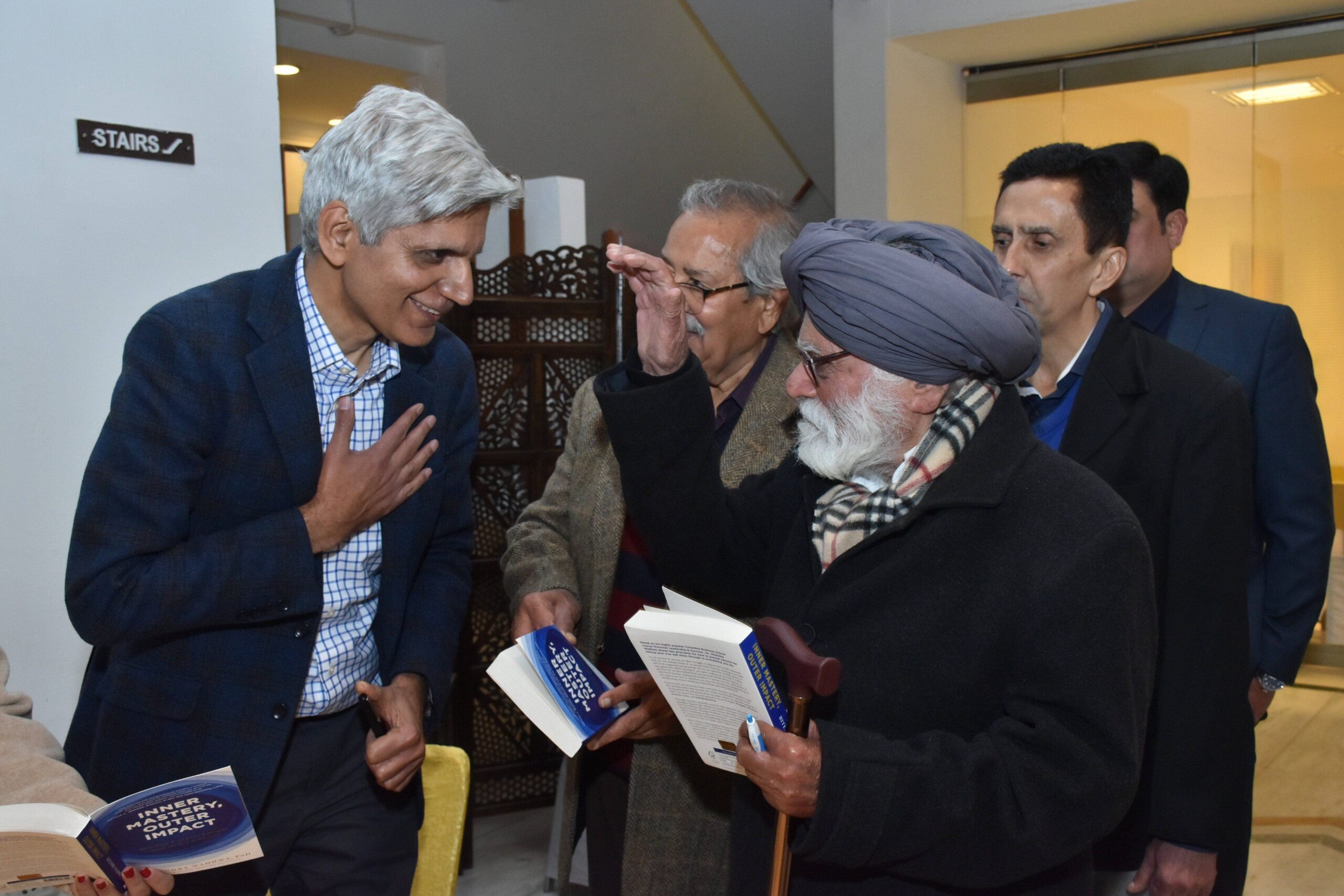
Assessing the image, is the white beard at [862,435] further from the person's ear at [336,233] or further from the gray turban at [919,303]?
the person's ear at [336,233]

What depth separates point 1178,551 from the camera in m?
1.93

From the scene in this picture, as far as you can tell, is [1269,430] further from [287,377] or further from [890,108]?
[890,108]

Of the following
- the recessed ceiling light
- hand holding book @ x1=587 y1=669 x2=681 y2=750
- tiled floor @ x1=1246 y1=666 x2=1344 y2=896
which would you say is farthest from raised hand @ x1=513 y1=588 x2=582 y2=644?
the recessed ceiling light

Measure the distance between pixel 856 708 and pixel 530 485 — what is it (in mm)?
2746

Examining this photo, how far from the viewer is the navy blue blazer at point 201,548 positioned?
172 centimetres

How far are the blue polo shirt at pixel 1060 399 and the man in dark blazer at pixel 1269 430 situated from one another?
27 centimetres

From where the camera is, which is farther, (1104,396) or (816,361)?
(1104,396)

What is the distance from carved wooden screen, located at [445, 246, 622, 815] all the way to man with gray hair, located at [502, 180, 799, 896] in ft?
5.00

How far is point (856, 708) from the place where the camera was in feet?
4.96

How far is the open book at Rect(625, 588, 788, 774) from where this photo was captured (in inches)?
51.3

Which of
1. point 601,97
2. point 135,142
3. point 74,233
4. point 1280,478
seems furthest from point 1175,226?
point 601,97

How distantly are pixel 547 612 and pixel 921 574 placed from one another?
0.96 metres

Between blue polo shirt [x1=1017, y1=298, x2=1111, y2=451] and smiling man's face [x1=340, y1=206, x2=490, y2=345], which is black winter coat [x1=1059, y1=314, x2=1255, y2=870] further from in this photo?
smiling man's face [x1=340, y1=206, x2=490, y2=345]

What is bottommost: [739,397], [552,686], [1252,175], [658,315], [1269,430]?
[552,686]
